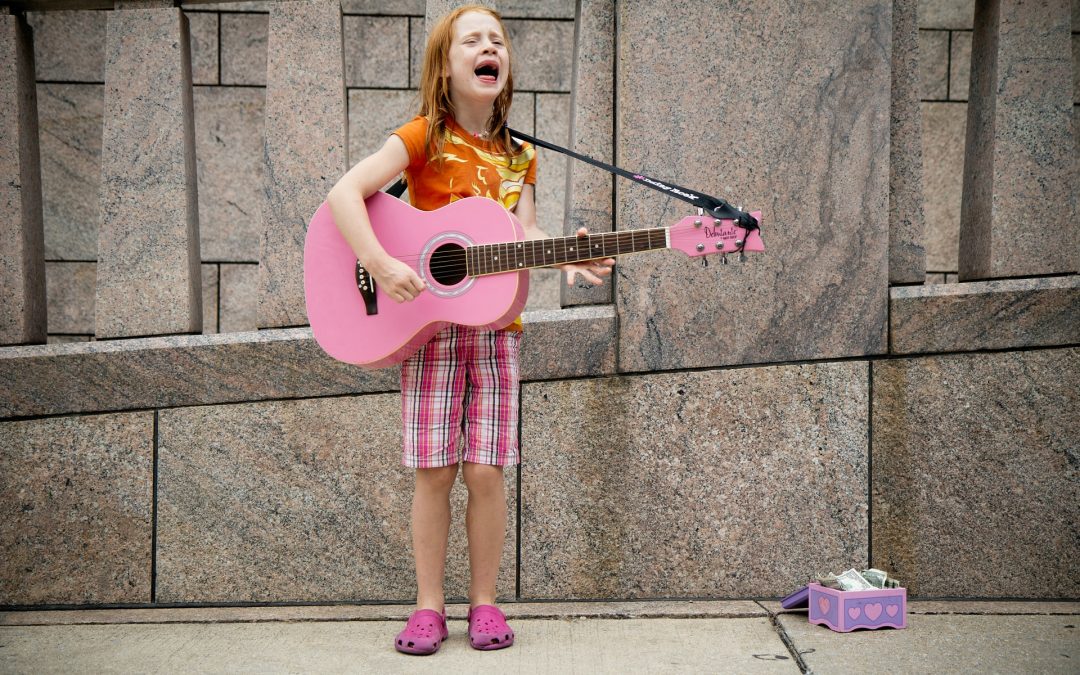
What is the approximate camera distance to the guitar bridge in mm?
2992

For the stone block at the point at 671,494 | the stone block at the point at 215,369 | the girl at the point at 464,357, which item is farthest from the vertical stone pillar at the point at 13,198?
the stone block at the point at 671,494

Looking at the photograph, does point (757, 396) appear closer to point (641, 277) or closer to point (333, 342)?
point (641, 277)

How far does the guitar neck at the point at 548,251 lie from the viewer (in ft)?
9.41

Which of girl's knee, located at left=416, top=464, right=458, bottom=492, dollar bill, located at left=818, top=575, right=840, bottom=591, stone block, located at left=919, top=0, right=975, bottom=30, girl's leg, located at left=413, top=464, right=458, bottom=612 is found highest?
stone block, located at left=919, top=0, right=975, bottom=30

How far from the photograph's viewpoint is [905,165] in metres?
3.82

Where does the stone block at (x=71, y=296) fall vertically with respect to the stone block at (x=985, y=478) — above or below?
above

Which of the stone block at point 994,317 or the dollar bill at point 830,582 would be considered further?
the stone block at point 994,317

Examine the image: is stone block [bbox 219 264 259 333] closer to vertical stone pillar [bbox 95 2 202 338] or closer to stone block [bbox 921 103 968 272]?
vertical stone pillar [bbox 95 2 202 338]

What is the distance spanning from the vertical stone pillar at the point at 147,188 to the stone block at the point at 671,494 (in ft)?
4.85

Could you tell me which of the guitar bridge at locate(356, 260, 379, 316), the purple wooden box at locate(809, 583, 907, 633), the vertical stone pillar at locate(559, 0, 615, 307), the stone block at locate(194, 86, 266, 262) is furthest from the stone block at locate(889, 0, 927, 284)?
the stone block at locate(194, 86, 266, 262)

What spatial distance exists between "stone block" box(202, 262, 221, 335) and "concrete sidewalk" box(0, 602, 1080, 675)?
210cm

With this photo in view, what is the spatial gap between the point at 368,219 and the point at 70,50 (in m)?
3.32

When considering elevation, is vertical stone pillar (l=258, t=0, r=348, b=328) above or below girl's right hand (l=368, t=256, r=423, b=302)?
above

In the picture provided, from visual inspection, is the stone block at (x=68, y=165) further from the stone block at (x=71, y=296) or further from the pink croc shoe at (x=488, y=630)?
the pink croc shoe at (x=488, y=630)
